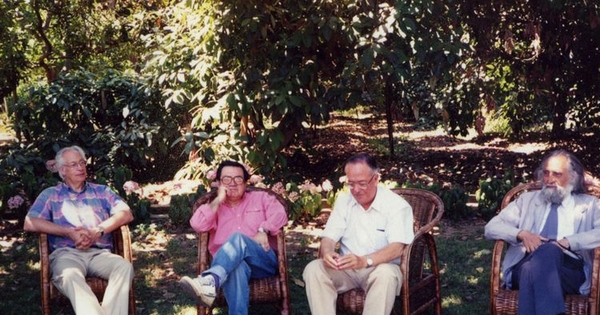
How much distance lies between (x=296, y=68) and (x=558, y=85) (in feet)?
16.1

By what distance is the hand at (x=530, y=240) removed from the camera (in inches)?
151

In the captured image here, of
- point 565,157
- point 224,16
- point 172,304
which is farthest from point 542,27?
point 172,304

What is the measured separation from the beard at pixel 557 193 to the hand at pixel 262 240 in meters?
1.65

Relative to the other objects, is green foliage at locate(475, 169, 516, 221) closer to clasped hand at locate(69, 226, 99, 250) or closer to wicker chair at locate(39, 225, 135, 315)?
wicker chair at locate(39, 225, 135, 315)

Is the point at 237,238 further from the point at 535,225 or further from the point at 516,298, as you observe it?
the point at 535,225

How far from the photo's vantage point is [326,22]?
641cm

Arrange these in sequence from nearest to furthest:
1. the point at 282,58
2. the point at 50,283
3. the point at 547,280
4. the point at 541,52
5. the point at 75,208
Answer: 1. the point at 547,280
2. the point at 50,283
3. the point at 75,208
4. the point at 282,58
5. the point at 541,52

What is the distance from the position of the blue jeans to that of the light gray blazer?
132 cm

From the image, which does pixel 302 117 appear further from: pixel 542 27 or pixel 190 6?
pixel 542 27

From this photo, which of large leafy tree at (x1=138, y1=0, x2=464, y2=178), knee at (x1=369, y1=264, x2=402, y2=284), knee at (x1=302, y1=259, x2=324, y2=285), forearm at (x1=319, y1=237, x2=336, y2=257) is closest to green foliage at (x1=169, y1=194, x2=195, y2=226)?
large leafy tree at (x1=138, y1=0, x2=464, y2=178)

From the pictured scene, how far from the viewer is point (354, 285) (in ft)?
13.1

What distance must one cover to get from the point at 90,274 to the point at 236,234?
91 centimetres

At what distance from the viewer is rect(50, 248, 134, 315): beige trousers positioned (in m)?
3.89

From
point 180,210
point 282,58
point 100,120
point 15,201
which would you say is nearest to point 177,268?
point 180,210
